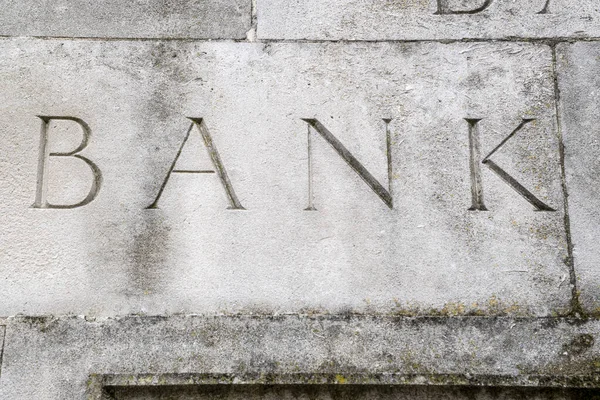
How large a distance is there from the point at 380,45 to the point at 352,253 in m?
1.06

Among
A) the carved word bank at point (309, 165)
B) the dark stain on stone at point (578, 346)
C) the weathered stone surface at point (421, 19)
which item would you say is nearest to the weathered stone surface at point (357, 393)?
the dark stain on stone at point (578, 346)

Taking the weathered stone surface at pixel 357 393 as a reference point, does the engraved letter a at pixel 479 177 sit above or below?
above

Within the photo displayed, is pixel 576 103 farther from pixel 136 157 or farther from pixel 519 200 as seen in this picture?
pixel 136 157

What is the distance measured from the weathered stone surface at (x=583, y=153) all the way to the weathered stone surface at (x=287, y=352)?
25cm

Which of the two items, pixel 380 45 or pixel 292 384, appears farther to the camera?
pixel 380 45

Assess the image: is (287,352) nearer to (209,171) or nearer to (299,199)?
(299,199)

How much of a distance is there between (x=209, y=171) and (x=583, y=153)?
1778mm

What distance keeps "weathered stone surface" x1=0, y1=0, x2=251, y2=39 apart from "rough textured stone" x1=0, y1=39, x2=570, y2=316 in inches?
2.9

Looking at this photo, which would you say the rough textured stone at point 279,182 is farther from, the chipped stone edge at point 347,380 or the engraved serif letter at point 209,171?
the chipped stone edge at point 347,380

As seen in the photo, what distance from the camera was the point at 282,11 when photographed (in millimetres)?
2959

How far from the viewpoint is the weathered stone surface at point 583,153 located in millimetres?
2654

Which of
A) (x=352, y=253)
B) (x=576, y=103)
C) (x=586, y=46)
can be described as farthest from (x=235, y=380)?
(x=586, y=46)

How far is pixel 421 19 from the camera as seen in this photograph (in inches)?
116

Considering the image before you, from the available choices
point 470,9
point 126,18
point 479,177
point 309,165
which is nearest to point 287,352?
point 309,165
